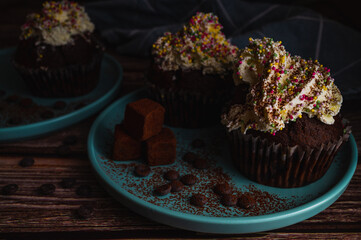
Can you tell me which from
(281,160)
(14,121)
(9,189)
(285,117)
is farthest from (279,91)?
(14,121)

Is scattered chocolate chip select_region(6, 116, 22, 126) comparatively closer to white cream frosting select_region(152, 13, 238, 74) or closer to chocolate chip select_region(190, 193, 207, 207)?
white cream frosting select_region(152, 13, 238, 74)

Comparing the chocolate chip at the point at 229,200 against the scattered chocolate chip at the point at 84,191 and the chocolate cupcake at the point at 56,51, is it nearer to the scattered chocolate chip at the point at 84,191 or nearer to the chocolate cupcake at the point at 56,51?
the scattered chocolate chip at the point at 84,191

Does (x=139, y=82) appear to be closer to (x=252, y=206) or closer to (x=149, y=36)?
(x=149, y=36)

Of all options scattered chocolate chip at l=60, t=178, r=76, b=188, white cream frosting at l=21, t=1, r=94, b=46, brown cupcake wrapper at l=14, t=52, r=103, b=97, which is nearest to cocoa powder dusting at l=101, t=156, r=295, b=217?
scattered chocolate chip at l=60, t=178, r=76, b=188

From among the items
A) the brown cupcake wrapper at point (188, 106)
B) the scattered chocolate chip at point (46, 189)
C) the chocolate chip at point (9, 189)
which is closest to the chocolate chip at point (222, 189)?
the brown cupcake wrapper at point (188, 106)

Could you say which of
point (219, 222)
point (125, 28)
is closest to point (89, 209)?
point (219, 222)

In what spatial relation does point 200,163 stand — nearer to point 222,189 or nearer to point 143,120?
point 222,189
